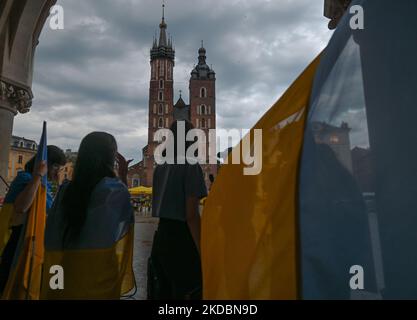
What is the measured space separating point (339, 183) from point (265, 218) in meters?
0.34

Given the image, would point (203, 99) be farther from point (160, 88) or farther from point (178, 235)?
point (178, 235)

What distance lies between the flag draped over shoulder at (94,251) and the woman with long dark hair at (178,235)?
0.33 m

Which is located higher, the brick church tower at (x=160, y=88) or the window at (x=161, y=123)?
the brick church tower at (x=160, y=88)

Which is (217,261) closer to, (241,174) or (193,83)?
(241,174)

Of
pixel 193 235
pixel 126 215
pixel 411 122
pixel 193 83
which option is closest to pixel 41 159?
pixel 126 215

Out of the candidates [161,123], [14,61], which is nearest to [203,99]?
[161,123]

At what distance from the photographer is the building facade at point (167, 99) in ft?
230

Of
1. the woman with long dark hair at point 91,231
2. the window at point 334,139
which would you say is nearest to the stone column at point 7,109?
the woman with long dark hair at point 91,231

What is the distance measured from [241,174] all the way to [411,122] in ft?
2.44

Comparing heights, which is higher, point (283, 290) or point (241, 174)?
point (241, 174)

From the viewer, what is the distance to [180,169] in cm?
248

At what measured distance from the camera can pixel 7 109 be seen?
4.81 m

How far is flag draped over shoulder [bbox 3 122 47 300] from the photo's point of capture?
2.67 meters

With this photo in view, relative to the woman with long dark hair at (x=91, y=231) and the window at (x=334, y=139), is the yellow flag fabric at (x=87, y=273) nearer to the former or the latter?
the woman with long dark hair at (x=91, y=231)
